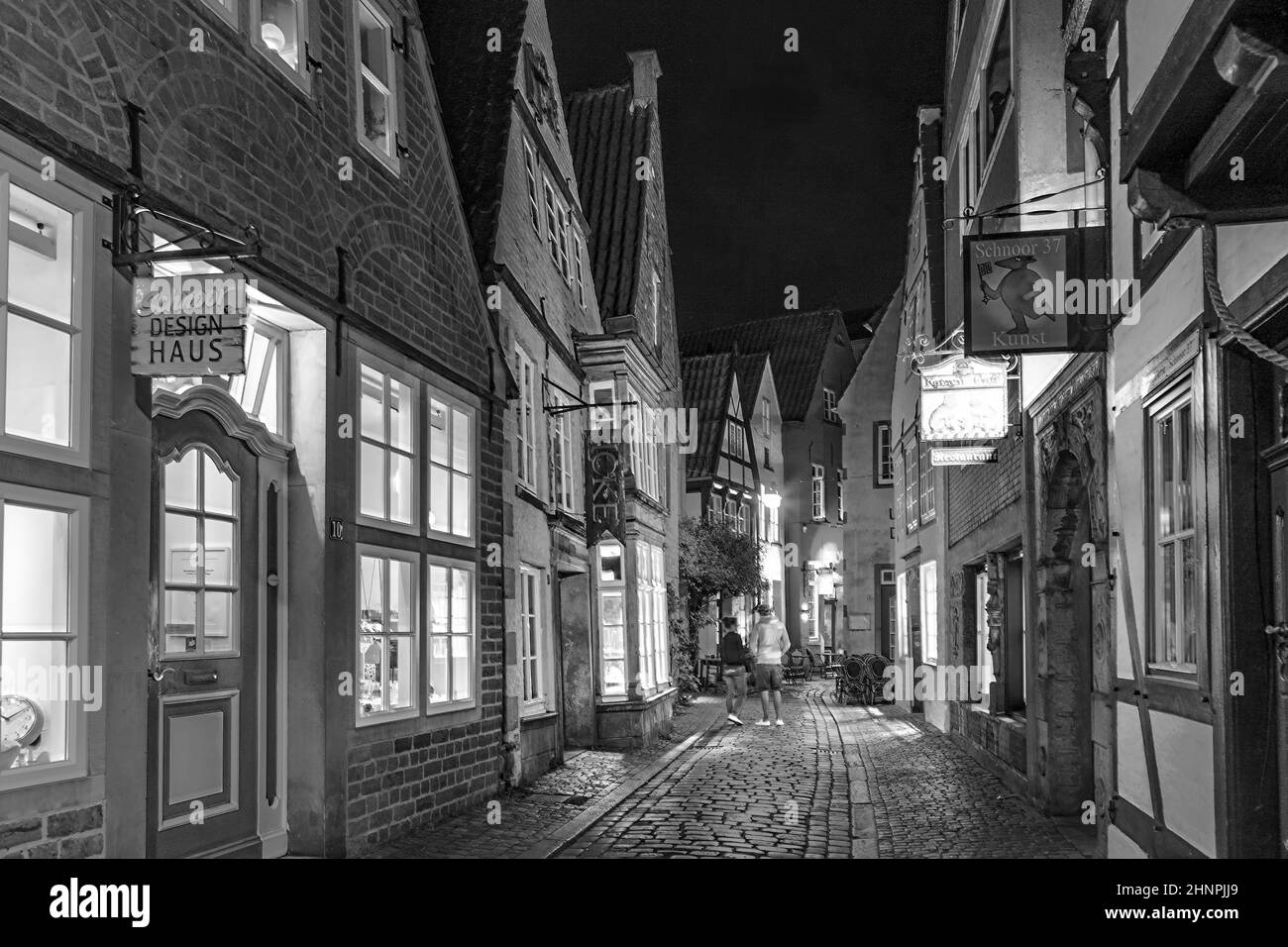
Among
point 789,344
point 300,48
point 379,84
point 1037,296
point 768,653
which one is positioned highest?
point 789,344

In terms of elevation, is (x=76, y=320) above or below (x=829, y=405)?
below

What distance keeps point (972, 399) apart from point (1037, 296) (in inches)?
146

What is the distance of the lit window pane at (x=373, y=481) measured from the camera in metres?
8.94

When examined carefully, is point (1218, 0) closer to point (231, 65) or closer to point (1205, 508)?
point (1205, 508)

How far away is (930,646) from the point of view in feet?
66.4

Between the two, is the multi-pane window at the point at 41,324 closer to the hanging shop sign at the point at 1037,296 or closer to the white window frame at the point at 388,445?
the white window frame at the point at 388,445

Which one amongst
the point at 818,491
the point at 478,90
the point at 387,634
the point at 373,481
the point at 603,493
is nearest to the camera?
the point at 373,481

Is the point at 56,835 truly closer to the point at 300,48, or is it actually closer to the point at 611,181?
the point at 300,48

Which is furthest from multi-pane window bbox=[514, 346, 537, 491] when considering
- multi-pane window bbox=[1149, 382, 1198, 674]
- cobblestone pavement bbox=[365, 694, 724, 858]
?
multi-pane window bbox=[1149, 382, 1198, 674]

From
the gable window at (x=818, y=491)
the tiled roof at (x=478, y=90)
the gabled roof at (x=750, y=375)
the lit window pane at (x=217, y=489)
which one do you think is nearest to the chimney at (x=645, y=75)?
the tiled roof at (x=478, y=90)

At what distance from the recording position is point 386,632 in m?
9.16

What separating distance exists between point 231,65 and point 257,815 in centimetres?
441

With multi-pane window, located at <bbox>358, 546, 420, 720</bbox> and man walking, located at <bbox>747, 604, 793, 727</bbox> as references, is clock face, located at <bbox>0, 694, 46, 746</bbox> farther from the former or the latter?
Result: man walking, located at <bbox>747, 604, 793, 727</bbox>

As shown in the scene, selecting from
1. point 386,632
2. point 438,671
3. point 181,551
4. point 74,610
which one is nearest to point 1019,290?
point 386,632
